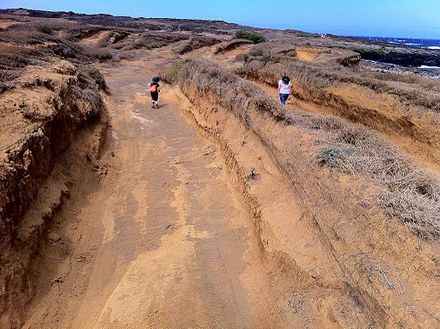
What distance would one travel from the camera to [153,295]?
6168 mm

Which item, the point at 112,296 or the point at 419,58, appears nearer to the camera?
the point at 112,296

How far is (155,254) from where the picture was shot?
7.32 m

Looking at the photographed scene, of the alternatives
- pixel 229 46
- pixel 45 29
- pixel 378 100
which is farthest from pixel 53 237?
pixel 45 29

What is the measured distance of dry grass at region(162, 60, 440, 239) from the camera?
16.9 ft

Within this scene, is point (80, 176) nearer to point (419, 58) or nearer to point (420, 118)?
point (420, 118)

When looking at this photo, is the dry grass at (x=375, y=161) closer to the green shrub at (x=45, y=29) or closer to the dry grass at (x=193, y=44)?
the dry grass at (x=193, y=44)

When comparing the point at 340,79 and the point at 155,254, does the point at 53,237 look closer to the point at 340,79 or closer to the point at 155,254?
the point at 155,254

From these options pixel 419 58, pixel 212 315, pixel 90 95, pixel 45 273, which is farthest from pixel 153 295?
pixel 419 58

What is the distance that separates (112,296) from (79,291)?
2.00 ft

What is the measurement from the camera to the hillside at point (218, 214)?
5.21m

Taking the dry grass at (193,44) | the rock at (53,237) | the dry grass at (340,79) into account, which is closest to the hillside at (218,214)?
the rock at (53,237)

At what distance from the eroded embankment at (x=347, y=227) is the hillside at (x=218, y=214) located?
2 cm

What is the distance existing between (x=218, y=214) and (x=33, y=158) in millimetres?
3886

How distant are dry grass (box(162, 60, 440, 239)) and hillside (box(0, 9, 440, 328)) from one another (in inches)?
1.2
